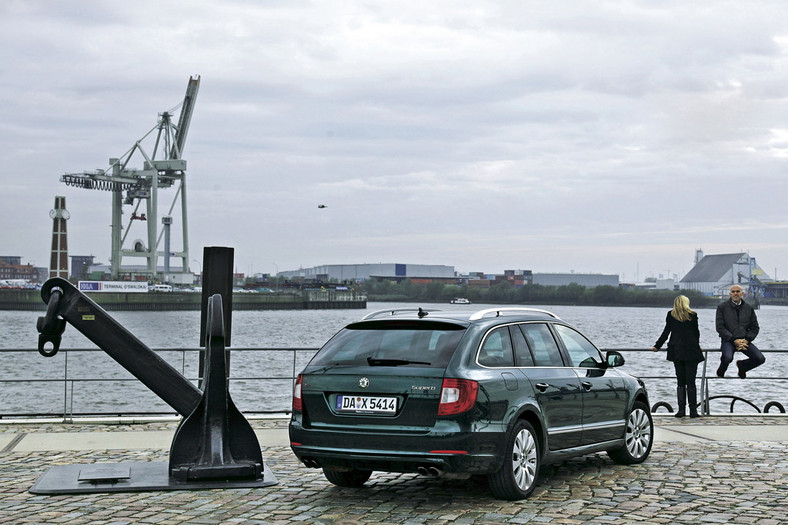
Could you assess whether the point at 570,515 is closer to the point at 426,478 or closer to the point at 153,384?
the point at 426,478

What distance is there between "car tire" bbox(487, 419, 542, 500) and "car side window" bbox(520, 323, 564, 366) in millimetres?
740

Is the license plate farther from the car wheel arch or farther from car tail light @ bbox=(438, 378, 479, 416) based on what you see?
the car wheel arch

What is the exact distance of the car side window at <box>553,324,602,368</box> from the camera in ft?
A: 28.3

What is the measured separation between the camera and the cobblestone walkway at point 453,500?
6.81 m

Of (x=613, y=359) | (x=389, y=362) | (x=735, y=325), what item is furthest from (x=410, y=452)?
(x=735, y=325)

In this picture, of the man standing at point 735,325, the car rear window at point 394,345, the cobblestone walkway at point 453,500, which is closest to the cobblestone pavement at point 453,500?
the cobblestone walkway at point 453,500

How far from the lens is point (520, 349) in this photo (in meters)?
7.89

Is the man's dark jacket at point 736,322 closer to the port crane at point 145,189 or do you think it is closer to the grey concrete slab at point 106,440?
the grey concrete slab at point 106,440

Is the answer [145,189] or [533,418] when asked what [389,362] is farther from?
[145,189]

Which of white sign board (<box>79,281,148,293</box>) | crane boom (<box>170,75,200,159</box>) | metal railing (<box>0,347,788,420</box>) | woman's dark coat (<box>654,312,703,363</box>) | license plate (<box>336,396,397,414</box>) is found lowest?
metal railing (<box>0,347,788,420</box>)

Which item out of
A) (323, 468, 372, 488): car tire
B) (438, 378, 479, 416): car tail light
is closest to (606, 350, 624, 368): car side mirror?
(438, 378, 479, 416): car tail light

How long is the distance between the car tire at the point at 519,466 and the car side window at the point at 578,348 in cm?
120

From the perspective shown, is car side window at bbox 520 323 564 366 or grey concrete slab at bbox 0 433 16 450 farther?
grey concrete slab at bbox 0 433 16 450

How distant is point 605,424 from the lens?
8664mm
